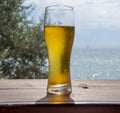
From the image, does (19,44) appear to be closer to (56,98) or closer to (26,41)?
(26,41)

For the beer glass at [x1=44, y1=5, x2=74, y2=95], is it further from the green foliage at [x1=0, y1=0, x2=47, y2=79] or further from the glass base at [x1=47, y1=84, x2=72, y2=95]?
the green foliage at [x1=0, y1=0, x2=47, y2=79]

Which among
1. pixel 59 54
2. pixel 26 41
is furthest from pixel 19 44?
pixel 59 54

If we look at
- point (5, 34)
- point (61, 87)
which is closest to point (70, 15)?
point (61, 87)

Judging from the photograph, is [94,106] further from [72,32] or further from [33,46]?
[33,46]

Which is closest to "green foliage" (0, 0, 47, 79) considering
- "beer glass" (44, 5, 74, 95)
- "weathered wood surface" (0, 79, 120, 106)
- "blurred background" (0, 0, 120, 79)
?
"blurred background" (0, 0, 120, 79)

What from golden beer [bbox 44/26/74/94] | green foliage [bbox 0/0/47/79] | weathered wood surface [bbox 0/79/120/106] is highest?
golden beer [bbox 44/26/74/94]

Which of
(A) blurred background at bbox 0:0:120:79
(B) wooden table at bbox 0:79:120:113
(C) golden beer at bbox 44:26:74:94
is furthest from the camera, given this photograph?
(A) blurred background at bbox 0:0:120:79
